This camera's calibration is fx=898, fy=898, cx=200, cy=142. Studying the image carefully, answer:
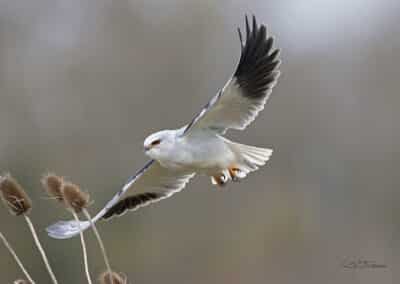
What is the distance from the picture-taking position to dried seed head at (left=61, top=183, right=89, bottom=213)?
2906 millimetres

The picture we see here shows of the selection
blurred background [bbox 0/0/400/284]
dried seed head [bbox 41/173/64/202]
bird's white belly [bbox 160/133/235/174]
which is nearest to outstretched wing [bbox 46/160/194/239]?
bird's white belly [bbox 160/133/235/174]

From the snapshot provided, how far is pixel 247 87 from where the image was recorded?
13.1 ft

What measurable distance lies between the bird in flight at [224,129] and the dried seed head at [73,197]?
2.56 feet

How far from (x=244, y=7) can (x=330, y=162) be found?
296cm

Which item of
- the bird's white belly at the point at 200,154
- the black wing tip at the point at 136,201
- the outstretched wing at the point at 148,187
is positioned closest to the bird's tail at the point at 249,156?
the bird's white belly at the point at 200,154

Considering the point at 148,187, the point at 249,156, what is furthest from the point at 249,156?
the point at 148,187

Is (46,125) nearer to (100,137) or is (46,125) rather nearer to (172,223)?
(100,137)

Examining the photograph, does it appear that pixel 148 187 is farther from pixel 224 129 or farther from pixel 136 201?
pixel 224 129

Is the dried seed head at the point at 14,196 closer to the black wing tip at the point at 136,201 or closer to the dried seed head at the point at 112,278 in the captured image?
the dried seed head at the point at 112,278

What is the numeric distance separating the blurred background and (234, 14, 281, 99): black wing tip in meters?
3.94

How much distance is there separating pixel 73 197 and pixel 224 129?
4.69ft

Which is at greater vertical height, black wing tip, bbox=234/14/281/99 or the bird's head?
black wing tip, bbox=234/14/281/99

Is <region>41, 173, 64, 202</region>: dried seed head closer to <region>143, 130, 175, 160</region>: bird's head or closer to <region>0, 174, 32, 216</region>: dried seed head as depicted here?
<region>0, 174, 32, 216</region>: dried seed head

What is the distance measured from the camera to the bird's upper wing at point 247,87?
3902 mm
